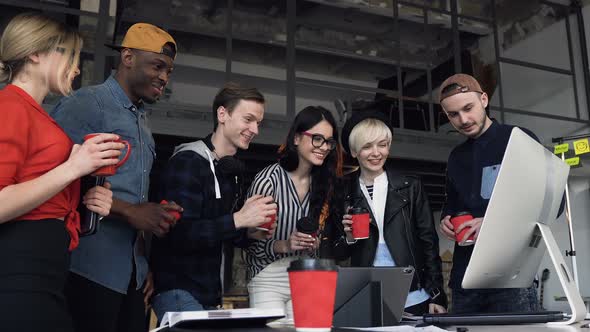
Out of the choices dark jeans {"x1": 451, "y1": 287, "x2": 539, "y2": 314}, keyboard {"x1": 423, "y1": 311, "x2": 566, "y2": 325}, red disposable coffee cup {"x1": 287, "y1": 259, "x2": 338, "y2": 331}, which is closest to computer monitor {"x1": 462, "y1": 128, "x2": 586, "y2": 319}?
keyboard {"x1": 423, "y1": 311, "x2": 566, "y2": 325}

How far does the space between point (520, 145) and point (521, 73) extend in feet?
24.4

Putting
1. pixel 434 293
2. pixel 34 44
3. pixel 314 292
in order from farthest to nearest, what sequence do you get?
pixel 434 293, pixel 34 44, pixel 314 292

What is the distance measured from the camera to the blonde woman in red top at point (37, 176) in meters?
1.07

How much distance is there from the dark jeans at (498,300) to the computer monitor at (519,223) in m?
0.40

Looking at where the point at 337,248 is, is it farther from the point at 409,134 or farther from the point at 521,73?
the point at 521,73

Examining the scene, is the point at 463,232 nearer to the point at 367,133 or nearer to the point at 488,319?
the point at 488,319

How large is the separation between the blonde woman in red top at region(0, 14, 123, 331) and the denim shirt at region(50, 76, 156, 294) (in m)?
0.27

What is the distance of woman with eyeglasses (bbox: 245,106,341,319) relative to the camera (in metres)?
2.10

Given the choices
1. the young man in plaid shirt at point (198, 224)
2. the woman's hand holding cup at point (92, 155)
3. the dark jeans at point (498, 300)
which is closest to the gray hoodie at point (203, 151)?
the young man in plaid shirt at point (198, 224)

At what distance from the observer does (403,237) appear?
229 cm

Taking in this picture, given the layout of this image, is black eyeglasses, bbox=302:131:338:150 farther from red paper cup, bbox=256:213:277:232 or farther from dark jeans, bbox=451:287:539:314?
dark jeans, bbox=451:287:539:314

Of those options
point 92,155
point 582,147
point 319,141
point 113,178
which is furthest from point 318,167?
point 582,147

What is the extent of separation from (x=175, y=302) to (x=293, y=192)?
753 mm

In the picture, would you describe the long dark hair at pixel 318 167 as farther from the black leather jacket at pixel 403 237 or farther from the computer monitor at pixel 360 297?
the computer monitor at pixel 360 297
